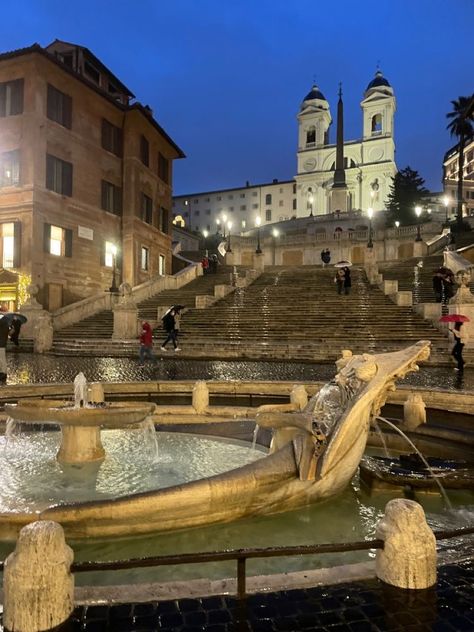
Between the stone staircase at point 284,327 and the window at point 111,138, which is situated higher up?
the window at point 111,138

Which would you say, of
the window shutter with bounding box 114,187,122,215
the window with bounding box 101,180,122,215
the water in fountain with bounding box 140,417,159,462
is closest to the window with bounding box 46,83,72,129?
the window with bounding box 101,180,122,215

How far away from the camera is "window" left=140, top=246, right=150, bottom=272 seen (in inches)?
1371

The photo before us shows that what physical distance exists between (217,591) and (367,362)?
2.75 meters

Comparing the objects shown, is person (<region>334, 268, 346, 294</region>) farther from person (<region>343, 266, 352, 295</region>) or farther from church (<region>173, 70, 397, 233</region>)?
church (<region>173, 70, 397, 233</region>)

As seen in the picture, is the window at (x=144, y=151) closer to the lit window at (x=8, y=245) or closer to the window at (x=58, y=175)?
the window at (x=58, y=175)

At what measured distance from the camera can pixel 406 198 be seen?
5706cm

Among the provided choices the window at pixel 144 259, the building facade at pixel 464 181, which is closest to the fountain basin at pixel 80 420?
the window at pixel 144 259

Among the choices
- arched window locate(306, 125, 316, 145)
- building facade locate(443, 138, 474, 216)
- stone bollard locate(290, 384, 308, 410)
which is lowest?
stone bollard locate(290, 384, 308, 410)

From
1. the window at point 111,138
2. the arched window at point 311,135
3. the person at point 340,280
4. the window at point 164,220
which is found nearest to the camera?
the person at point 340,280

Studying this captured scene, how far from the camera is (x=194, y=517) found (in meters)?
4.40

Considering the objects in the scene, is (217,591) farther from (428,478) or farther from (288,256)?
(288,256)

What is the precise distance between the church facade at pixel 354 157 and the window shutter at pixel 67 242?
200ft

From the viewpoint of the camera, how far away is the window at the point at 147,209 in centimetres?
3509

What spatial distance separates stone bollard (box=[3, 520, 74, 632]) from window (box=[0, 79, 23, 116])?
29.7m
